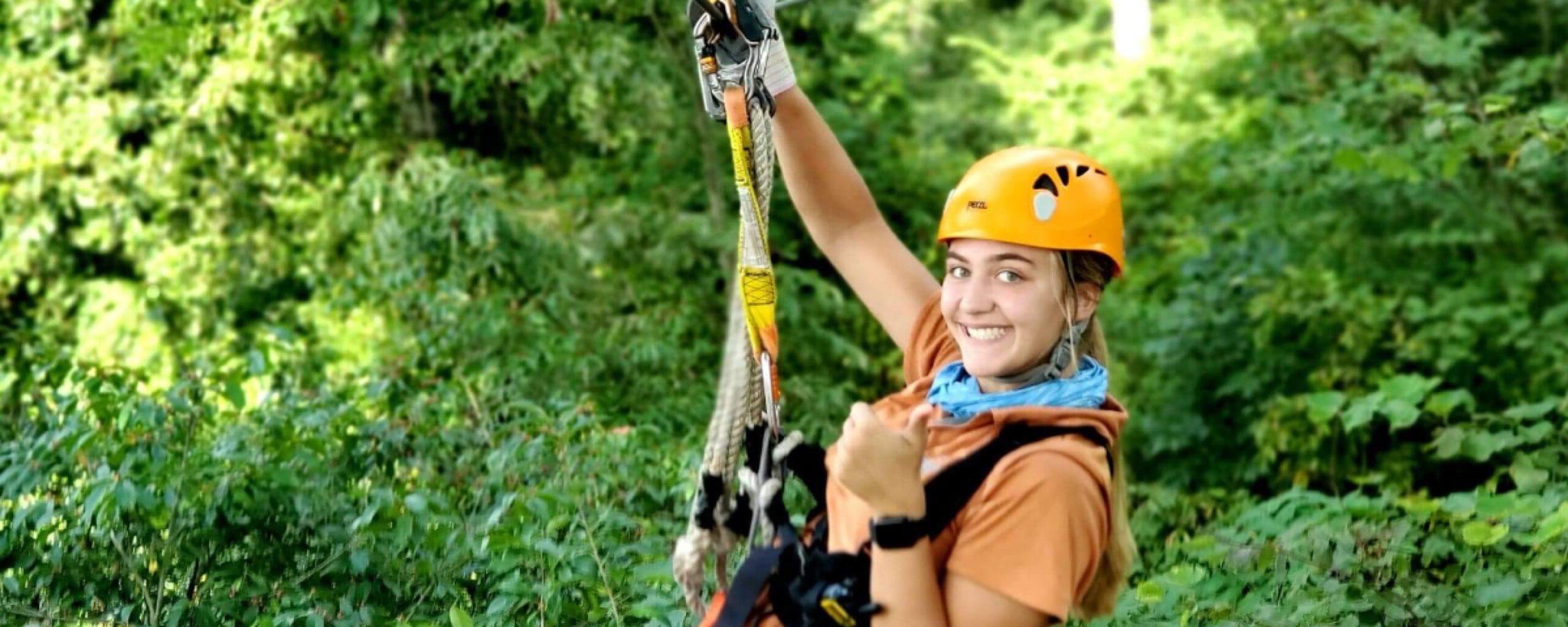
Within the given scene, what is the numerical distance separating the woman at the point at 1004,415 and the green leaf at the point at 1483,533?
1615mm

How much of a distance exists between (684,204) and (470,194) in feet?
4.98

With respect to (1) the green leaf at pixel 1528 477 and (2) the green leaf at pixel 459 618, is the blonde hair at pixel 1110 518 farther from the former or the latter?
(1) the green leaf at pixel 1528 477

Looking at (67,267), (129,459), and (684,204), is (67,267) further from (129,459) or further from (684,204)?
(129,459)

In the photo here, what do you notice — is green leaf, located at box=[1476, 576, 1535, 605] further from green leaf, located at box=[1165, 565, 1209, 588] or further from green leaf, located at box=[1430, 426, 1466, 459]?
green leaf, located at box=[1430, 426, 1466, 459]

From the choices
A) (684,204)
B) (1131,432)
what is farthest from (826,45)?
(1131,432)

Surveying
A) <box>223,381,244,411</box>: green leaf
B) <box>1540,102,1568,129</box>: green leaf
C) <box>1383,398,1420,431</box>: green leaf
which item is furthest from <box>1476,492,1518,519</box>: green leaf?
<box>223,381,244,411</box>: green leaf

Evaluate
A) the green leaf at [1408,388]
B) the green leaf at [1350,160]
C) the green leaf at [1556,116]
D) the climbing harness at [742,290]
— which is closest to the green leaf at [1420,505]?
the green leaf at [1408,388]

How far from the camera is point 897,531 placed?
7.34 feet

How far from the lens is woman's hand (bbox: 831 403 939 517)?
2236 mm

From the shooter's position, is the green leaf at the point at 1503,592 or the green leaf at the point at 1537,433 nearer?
the green leaf at the point at 1503,592

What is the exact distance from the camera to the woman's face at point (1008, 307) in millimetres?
2480

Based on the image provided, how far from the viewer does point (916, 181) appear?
32.0 ft

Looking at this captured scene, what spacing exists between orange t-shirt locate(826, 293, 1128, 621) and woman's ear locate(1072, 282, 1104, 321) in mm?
163

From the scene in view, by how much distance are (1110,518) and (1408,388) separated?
3268 millimetres
